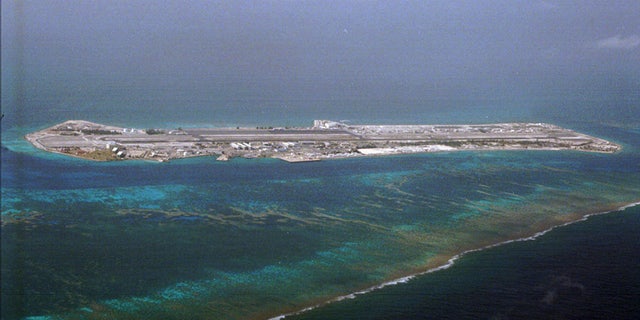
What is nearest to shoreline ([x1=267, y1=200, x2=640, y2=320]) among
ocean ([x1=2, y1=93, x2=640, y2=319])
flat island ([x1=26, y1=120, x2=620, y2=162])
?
ocean ([x1=2, y1=93, x2=640, y2=319])

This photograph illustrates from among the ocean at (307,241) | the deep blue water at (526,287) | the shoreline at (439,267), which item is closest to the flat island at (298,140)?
the ocean at (307,241)

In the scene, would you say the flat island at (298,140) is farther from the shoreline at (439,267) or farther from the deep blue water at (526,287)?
the deep blue water at (526,287)

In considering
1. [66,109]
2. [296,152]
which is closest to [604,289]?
[296,152]

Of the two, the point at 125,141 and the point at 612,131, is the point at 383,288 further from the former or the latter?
the point at 612,131

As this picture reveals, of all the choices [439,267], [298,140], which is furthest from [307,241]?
[298,140]

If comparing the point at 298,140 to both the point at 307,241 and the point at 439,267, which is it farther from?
the point at 439,267

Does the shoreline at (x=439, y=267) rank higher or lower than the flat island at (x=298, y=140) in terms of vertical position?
lower

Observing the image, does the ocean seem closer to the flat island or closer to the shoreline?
the shoreline

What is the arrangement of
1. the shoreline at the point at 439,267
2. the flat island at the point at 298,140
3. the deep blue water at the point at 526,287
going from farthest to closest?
the flat island at the point at 298,140 < the shoreline at the point at 439,267 < the deep blue water at the point at 526,287

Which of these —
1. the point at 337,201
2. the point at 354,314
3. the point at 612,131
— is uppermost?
the point at 612,131
